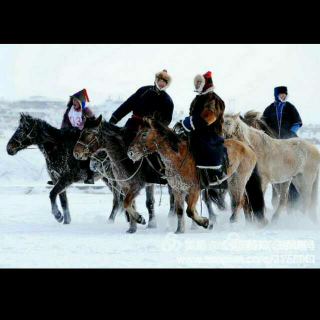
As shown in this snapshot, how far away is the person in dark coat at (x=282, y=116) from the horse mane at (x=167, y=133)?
3630mm

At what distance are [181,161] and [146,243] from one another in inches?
53.8

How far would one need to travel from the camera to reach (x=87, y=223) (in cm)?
1067

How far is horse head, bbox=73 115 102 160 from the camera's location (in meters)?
8.78

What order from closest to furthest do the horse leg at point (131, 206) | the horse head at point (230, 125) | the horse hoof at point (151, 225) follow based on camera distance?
the horse leg at point (131, 206)
the horse head at point (230, 125)
the horse hoof at point (151, 225)

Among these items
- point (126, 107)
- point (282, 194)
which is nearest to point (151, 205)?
point (126, 107)

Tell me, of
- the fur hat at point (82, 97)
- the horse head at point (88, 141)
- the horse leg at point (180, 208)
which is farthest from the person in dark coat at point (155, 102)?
the horse leg at point (180, 208)

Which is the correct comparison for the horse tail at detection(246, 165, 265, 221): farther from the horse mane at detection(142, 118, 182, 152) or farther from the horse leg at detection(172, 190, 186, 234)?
the horse mane at detection(142, 118, 182, 152)

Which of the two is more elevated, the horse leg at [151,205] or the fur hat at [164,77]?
the fur hat at [164,77]

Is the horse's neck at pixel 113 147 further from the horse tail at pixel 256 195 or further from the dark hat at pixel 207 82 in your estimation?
the horse tail at pixel 256 195

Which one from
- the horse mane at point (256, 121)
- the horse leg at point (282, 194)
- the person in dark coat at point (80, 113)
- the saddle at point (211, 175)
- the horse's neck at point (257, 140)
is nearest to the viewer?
the saddle at point (211, 175)

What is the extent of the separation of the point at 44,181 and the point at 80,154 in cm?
1152

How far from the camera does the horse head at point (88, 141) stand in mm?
8781

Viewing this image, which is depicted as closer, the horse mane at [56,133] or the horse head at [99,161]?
the horse head at [99,161]

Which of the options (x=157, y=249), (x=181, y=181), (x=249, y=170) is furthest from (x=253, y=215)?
(x=157, y=249)
